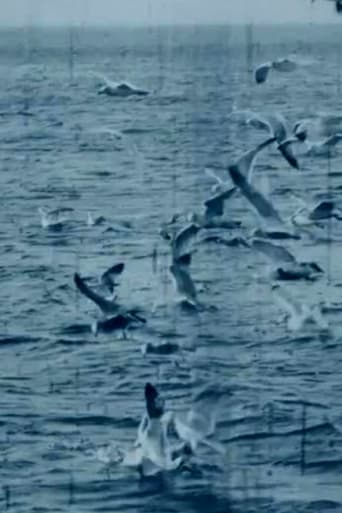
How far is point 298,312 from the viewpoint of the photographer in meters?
1.93

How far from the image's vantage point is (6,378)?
195 cm

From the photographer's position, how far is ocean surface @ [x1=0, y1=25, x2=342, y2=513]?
1.93 metres

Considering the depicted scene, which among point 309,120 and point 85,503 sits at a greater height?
point 309,120

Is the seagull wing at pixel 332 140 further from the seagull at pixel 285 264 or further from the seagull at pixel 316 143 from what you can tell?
the seagull at pixel 285 264

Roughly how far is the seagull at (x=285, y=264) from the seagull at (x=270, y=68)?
235 millimetres

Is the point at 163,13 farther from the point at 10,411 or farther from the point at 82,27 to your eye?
the point at 10,411

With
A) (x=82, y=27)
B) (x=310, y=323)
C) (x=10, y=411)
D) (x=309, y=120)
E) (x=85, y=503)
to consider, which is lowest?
(x=85, y=503)

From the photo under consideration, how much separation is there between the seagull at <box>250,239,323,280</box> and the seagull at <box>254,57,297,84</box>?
24 cm

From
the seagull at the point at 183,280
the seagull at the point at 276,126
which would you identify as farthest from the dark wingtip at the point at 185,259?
the seagull at the point at 276,126

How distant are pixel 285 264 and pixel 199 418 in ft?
0.83

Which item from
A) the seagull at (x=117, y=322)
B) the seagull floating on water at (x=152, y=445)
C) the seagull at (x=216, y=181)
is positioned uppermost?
the seagull at (x=216, y=181)

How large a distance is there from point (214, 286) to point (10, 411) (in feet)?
1.14

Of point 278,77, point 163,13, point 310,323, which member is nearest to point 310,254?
point 310,323

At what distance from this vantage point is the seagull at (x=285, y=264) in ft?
6.35
